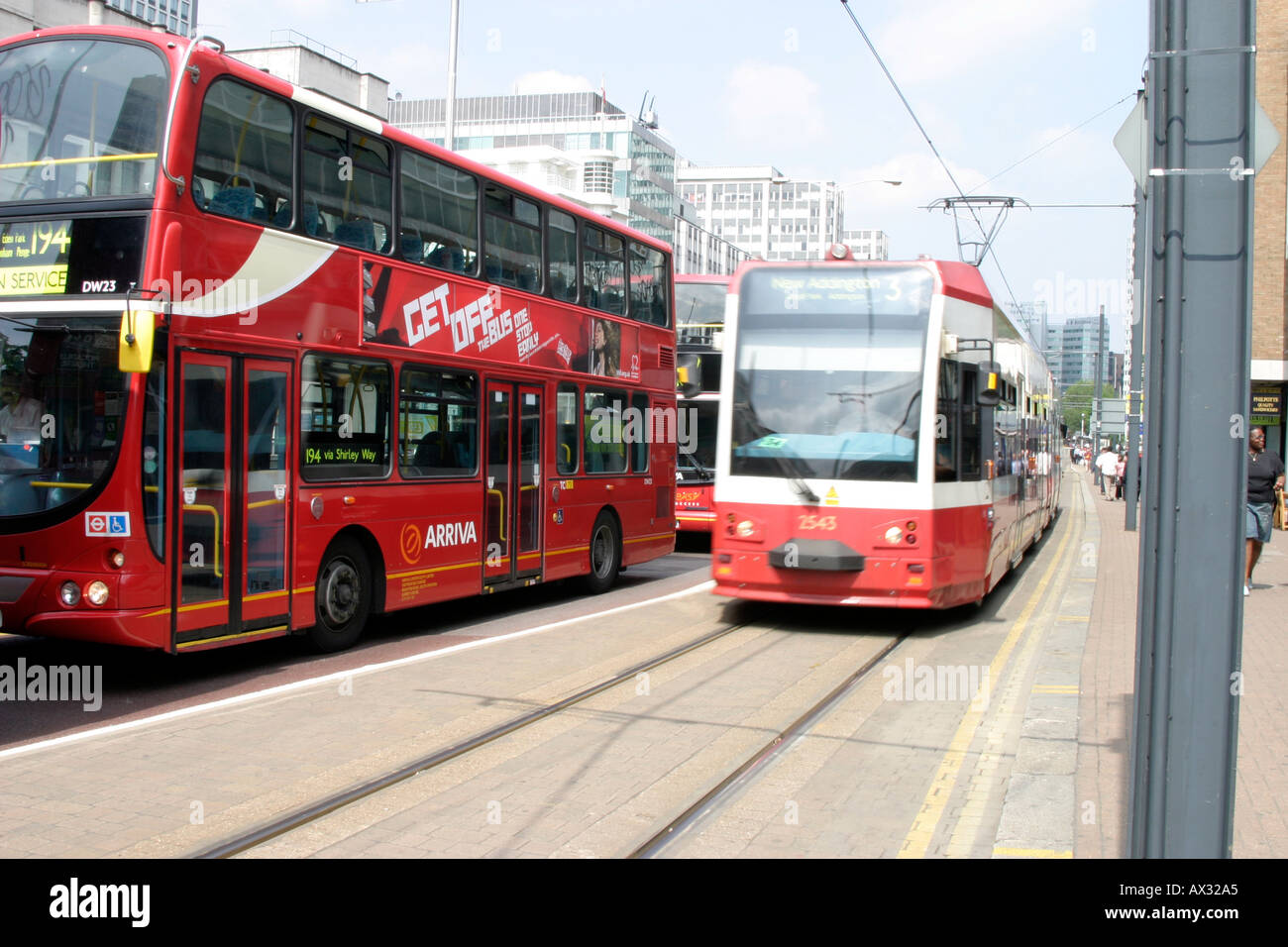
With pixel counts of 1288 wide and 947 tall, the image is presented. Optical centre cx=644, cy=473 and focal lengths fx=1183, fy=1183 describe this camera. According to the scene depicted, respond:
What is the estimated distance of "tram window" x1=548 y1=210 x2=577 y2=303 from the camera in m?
12.8

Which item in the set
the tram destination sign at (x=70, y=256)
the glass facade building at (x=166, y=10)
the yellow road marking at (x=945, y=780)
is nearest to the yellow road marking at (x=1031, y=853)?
the yellow road marking at (x=945, y=780)

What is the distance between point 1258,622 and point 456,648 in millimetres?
8032

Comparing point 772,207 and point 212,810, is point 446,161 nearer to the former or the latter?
point 212,810

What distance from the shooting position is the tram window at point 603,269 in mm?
13656

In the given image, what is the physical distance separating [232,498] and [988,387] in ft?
23.1

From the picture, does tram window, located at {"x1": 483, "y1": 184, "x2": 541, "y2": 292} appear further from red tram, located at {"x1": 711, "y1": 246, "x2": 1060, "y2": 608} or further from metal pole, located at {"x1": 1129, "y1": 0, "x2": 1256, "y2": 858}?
metal pole, located at {"x1": 1129, "y1": 0, "x2": 1256, "y2": 858}

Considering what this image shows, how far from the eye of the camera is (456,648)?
984 centimetres

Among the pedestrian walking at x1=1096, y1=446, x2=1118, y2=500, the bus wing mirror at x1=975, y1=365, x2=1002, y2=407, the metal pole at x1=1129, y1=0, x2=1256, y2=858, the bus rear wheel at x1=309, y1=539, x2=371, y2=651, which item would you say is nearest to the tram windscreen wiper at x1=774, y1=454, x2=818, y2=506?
the bus wing mirror at x1=975, y1=365, x2=1002, y2=407

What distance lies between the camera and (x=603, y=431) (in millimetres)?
14156

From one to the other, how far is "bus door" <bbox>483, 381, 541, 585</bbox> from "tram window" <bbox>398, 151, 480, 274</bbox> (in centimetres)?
137

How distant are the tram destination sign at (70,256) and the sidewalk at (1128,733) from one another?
252 inches

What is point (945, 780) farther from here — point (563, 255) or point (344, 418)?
point (563, 255)

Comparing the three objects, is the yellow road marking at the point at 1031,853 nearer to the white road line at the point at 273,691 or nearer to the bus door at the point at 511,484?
the white road line at the point at 273,691

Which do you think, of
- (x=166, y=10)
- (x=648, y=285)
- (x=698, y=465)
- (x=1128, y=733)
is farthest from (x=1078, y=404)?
(x=1128, y=733)
